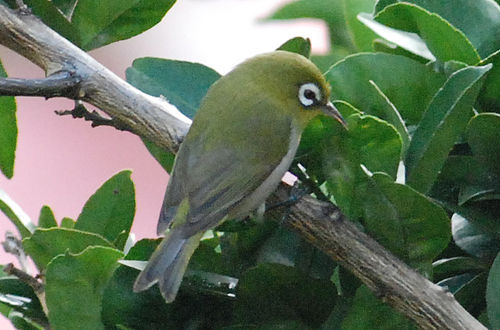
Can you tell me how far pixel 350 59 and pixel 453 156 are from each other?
199mm

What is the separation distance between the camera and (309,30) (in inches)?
211

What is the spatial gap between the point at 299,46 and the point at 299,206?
14.6 inches

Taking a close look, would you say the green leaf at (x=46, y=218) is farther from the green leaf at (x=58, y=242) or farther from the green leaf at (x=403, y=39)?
the green leaf at (x=403, y=39)

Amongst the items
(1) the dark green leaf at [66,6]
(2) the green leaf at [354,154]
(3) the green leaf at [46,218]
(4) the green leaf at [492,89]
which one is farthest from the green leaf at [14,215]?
(4) the green leaf at [492,89]

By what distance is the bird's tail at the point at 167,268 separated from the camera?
3.57ft

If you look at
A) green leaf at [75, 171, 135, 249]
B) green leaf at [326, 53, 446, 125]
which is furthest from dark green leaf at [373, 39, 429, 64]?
green leaf at [75, 171, 135, 249]

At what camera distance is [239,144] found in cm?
150

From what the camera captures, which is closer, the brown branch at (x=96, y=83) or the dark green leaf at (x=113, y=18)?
the brown branch at (x=96, y=83)

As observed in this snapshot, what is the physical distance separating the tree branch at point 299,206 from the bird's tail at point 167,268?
13 cm

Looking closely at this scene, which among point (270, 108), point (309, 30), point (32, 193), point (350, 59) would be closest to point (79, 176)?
point (32, 193)

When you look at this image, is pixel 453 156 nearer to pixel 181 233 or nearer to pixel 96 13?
pixel 181 233

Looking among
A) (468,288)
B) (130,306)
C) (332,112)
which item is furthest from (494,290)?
(130,306)

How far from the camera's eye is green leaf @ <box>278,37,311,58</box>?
55.1 inches

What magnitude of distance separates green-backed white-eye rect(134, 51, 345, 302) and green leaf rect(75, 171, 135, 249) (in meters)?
0.05
